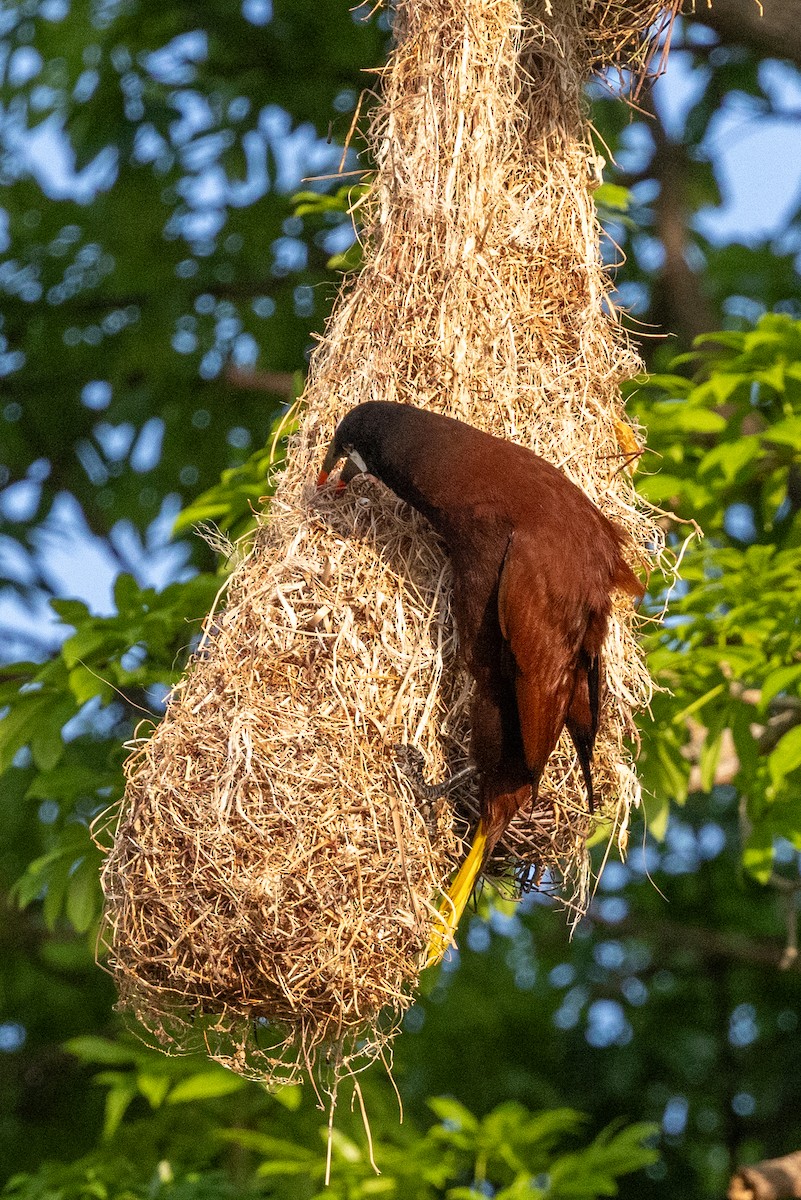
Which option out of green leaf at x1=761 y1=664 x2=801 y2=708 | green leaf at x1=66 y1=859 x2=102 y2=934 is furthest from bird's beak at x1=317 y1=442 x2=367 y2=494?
green leaf at x1=66 y1=859 x2=102 y2=934

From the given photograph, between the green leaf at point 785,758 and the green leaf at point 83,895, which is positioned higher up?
the green leaf at point 785,758

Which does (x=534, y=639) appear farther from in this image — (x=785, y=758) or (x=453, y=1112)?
(x=453, y=1112)

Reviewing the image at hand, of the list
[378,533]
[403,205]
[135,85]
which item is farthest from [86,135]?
[378,533]

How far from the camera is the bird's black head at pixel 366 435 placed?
2.07 metres

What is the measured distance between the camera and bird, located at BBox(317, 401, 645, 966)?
78.3 inches

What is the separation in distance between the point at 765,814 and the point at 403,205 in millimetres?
1337

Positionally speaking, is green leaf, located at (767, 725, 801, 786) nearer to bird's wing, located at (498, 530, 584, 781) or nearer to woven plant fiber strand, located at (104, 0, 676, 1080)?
woven plant fiber strand, located at (104, 0, 676, 1080)

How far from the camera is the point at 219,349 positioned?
14.6ft

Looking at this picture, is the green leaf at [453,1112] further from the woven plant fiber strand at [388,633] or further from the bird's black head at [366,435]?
the bird's black head at [366,435]

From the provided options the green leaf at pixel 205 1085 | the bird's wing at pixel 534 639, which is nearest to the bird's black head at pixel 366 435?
the bird's wing at pixel 534 639

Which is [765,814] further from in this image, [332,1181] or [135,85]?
[135,85]

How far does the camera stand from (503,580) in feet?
6.47

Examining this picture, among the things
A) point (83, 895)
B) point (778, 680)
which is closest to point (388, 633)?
point (778, 680)

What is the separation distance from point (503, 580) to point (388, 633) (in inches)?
8.4
